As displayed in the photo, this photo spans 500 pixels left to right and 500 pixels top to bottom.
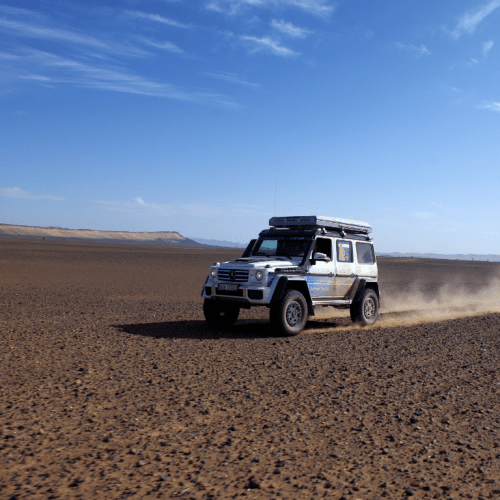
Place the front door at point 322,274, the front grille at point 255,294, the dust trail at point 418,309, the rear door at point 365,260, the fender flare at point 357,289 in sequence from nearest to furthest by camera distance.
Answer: the front grille at point 255,294, the front door at point 322,274, the fender flare at point 357,289, the rear door at point 365,260, the dust trail at point 418,309

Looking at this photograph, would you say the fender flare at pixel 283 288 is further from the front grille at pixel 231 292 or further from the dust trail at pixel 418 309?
the dust trail at pixel 418 309

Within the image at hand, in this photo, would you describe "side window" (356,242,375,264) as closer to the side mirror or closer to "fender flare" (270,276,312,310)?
the side mirror

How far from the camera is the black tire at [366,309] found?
1219cm

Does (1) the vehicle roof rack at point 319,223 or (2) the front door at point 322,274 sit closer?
(2) the front door at point 322,274

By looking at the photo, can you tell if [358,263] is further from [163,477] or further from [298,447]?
[163,477]

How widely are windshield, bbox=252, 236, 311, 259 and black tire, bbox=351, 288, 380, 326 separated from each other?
82.0 inches

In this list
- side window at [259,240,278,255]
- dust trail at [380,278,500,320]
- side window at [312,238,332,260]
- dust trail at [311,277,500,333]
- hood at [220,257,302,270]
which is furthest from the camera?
dust trail at [380,278,500,320]

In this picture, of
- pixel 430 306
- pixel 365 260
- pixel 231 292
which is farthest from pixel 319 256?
pixel 430 306

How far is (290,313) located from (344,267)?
86.4 inches

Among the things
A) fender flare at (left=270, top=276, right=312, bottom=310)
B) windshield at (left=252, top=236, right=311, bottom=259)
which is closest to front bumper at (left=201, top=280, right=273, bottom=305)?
fender flare at (left=270, top=276, right=312, bottom=310)

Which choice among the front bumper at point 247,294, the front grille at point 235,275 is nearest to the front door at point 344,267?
the front bumper at point 247,294

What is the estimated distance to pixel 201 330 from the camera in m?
11.1

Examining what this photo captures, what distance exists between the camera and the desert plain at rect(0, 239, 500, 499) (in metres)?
3.91

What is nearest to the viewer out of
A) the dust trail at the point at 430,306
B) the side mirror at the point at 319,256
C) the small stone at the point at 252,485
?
the small stone at the point at 252,485
